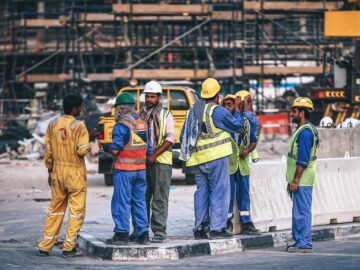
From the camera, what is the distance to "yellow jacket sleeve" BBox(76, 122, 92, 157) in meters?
13.7

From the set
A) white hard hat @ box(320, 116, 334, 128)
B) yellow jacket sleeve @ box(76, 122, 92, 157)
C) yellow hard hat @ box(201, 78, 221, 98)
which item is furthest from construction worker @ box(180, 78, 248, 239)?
white hard hat @ box(320, 116, 334, 128)

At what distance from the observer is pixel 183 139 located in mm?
14500

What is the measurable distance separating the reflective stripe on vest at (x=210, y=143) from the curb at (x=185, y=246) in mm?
955

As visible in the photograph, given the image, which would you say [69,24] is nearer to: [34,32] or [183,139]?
[34,32]

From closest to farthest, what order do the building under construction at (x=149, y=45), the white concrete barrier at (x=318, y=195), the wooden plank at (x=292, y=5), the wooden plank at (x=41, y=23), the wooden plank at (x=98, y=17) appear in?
the white concrete barrier at (x=318, y=195), the building under construction at (x=149, y=45), the wooden plank at (x=292, y=5), the wooden plank at (x=98, y=17), the wooden plank at (x=41, y=23)

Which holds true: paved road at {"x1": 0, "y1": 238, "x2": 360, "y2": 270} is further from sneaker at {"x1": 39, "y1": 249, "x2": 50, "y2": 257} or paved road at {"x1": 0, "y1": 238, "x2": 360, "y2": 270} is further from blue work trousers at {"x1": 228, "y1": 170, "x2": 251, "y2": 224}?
blue work trousers at {"x1": 228, "y1": 170, "x2": 251, "y2": 224}

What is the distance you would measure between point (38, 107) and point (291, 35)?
1067 cm

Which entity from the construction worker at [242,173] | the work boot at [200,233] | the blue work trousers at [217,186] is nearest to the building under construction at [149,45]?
the construction worker at [242,173]

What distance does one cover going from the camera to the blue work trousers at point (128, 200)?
13.8 metres

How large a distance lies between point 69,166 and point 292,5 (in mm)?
34185

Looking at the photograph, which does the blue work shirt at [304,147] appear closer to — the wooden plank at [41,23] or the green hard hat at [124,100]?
the green hard hat at [124,100]

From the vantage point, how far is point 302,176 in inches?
550

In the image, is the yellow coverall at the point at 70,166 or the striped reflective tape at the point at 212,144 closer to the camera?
the yellow coverall at the point at 70,166

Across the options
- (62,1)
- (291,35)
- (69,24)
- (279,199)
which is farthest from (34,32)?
(279,199)
